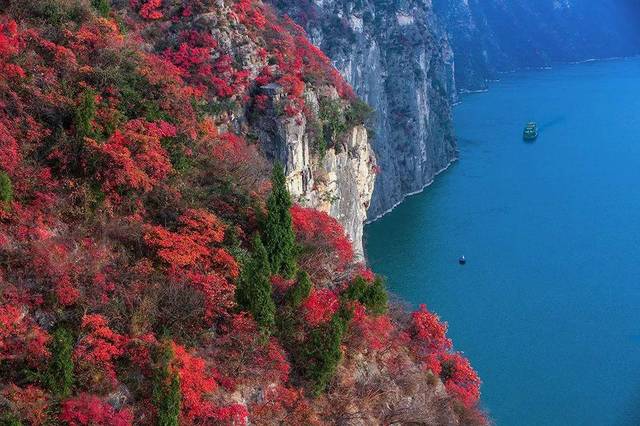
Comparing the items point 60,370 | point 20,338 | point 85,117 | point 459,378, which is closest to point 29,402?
point 60,370

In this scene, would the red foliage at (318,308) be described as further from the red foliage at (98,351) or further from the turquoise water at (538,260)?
the turquoise water at (538,260)

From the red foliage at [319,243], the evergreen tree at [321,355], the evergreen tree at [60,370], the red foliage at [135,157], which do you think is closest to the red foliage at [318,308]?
Result: the evergreen tree at [321,355]

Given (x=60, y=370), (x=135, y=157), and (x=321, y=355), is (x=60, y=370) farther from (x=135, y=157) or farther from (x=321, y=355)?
(x=135, y=157)

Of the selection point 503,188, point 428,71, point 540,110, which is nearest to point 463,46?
point 540,110

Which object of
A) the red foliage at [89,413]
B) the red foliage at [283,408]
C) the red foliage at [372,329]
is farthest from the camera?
the red foliage at [372,329]

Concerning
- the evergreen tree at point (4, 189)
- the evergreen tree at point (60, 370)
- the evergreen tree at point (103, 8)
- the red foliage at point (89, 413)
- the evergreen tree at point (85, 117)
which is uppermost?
the evergreen tree at point (103, 8)

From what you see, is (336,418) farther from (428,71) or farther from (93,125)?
(428,71)
